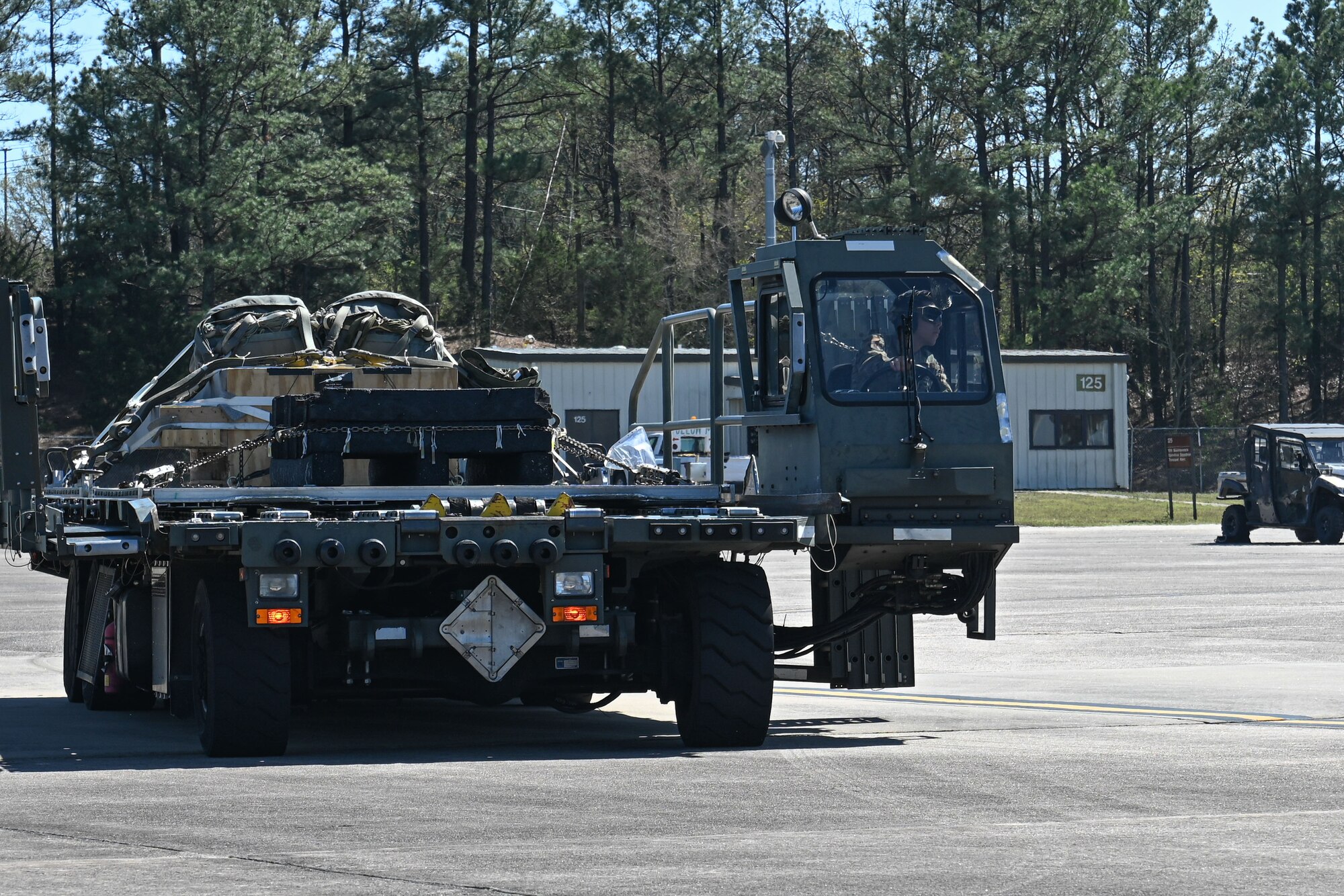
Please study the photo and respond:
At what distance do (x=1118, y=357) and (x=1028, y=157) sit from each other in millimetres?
13797

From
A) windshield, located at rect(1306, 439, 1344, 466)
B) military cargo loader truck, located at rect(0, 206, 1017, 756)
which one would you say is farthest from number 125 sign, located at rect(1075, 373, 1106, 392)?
military cargo loader truck, located at rect(0, 206, 1017, 756)

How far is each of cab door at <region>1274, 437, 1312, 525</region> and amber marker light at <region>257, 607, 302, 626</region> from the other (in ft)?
106

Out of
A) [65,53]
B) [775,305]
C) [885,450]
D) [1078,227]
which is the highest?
[65,53]

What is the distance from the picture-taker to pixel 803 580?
92.9ft

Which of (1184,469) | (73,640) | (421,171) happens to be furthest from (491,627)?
(421,171)

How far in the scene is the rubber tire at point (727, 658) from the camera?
10758mm

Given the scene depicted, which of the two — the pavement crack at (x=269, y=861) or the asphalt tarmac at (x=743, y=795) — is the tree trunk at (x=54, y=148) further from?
the pavement crack at (x=269, y=861)

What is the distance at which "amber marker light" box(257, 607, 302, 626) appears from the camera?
1005 cm

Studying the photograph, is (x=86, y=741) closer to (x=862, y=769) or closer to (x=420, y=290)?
(x=862, y=769)

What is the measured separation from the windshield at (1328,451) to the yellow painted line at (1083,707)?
26366 millimetres

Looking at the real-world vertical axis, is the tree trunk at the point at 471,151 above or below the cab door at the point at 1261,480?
above

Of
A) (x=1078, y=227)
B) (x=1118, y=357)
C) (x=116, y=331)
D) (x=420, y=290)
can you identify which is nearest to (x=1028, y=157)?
(x=1078, y=227)

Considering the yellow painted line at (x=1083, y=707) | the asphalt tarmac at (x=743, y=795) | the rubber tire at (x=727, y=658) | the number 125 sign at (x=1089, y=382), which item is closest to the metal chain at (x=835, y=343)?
the rubber tire at (x=727, y=658)

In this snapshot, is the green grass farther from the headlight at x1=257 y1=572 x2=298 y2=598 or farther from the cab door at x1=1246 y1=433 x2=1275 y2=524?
the headlight at x1=257 y1=572 x2=298 y2=598
